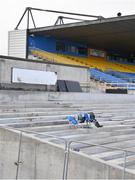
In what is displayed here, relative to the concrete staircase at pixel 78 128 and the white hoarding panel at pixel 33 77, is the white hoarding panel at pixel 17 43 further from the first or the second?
the concrete staircase at pixel 78 128

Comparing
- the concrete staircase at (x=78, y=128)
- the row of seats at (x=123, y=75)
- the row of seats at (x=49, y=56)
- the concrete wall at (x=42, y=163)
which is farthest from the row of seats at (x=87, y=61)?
the concrete wall at (x=42, y=163)

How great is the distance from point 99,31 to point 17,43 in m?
8.00

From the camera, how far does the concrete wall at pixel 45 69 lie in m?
19.8

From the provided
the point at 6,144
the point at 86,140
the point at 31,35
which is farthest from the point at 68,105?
the point at 31,35

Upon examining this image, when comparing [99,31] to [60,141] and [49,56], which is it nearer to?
[49,56]

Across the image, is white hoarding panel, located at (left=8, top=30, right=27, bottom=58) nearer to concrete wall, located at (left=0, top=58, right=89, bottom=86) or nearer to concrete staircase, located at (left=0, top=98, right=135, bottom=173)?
concrete wall, located at (left=0, top=58, right=89, bottom=86)

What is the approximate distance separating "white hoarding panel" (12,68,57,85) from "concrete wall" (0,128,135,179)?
9.30 meters

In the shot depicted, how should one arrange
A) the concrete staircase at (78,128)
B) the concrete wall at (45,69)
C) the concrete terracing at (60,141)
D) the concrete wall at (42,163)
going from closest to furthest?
the concrete wall at (42,163), the concrete terracing at (60,141), the concrete staircase at (78,128), the concrete wall at (45,69)

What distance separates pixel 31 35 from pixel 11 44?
2142mm

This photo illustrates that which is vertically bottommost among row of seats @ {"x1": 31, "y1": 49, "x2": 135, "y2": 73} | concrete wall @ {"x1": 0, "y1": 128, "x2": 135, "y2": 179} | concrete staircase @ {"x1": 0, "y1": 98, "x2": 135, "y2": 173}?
concrete wall @ {"x1": 0, "y1": 128, "x2": 135, "y2": 179}

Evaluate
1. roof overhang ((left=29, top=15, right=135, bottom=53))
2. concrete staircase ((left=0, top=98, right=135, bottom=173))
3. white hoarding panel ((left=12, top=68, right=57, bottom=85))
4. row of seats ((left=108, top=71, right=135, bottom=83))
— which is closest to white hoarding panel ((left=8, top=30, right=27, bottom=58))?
roof overhang ((left=29, top=15, right=135, bottom=53))

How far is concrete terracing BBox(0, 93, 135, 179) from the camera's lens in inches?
339

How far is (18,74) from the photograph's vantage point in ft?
65.4

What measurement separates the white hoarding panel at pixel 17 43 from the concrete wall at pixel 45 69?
40.2 ft
